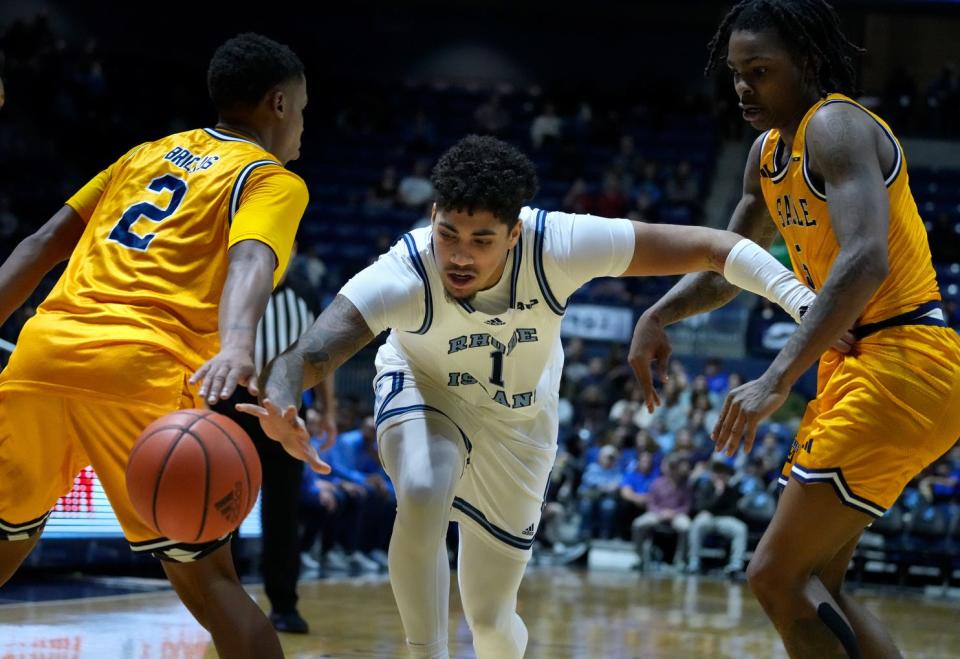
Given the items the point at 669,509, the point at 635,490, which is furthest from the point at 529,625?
the point at 635,490

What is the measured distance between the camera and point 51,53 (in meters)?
18.6

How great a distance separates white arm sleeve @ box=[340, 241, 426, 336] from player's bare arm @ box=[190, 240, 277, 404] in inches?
18.1

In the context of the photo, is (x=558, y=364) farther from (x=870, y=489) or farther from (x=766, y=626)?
(x=766, y=626)

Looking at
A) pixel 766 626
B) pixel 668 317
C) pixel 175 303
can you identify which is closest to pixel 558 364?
pixel 668 317

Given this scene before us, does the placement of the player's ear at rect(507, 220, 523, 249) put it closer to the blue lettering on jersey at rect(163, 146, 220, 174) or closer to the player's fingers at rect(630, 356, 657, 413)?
the player's fingers at rect(630, 356, 657, 413)

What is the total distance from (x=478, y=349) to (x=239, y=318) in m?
1.08

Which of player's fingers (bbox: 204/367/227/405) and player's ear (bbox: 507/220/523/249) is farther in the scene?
player's ear (bbox: 507/220/523/249)

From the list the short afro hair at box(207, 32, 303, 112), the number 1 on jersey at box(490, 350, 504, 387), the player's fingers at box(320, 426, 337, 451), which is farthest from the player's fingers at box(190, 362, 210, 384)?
the player's fingers at box(320, 426, 337, 451)

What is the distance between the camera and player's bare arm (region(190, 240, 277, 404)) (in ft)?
10.1

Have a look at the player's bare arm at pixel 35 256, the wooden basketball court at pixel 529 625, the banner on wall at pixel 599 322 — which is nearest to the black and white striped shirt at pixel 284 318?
the wooden basketball court at pixel 529 625

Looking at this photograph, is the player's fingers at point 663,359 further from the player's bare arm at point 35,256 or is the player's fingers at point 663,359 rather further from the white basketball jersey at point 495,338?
the player's bare arm at point 35,256

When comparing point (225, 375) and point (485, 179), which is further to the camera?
point (485, 179)

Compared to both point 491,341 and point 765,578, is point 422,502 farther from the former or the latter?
point 765,578

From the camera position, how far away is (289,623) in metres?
6.65
